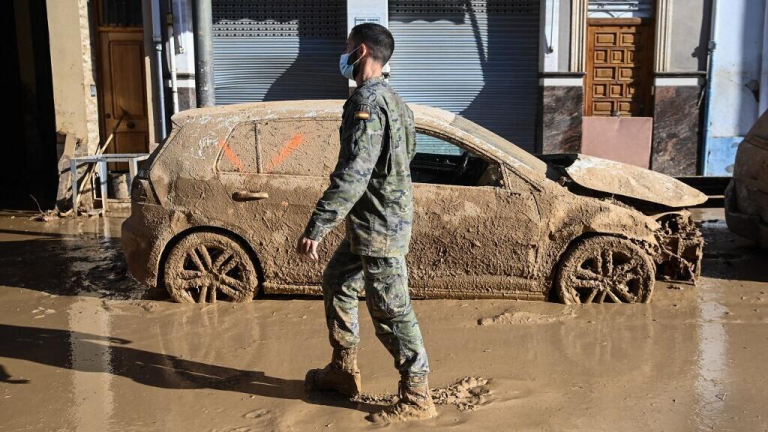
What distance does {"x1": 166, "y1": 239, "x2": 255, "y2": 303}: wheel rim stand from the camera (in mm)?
6141

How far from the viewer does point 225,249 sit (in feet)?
20.1

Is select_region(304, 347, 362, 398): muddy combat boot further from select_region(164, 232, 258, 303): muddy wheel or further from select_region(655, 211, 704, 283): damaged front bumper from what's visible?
select_region(655, 211, 704, 283): damaged front bumper

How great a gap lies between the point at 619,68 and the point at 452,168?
6422mm

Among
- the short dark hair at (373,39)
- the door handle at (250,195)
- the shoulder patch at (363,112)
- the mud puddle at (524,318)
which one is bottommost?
the mud puddle at (524,318)

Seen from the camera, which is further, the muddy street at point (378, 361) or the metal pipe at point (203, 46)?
the metal pipe at point (203, 46)

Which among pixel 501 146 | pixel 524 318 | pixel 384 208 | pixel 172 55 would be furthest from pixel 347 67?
pixel 172 55

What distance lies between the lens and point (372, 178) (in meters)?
4.09

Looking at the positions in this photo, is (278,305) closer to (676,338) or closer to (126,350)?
(126,350)

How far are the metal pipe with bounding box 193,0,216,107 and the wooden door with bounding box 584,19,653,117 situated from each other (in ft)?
22.2

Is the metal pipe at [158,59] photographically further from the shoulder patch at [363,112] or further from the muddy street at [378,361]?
the shoulder patch at [363,112]

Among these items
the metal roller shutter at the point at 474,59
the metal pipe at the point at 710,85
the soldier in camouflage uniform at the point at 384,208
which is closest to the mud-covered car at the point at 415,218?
the soldier in camouflage uniform at the point at 384,208

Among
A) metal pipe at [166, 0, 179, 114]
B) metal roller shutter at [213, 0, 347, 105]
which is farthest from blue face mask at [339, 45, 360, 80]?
metal roller shutter at [213, 0, 347, 105]

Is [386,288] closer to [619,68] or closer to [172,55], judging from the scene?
[172,55]

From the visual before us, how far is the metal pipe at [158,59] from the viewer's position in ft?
38.5
